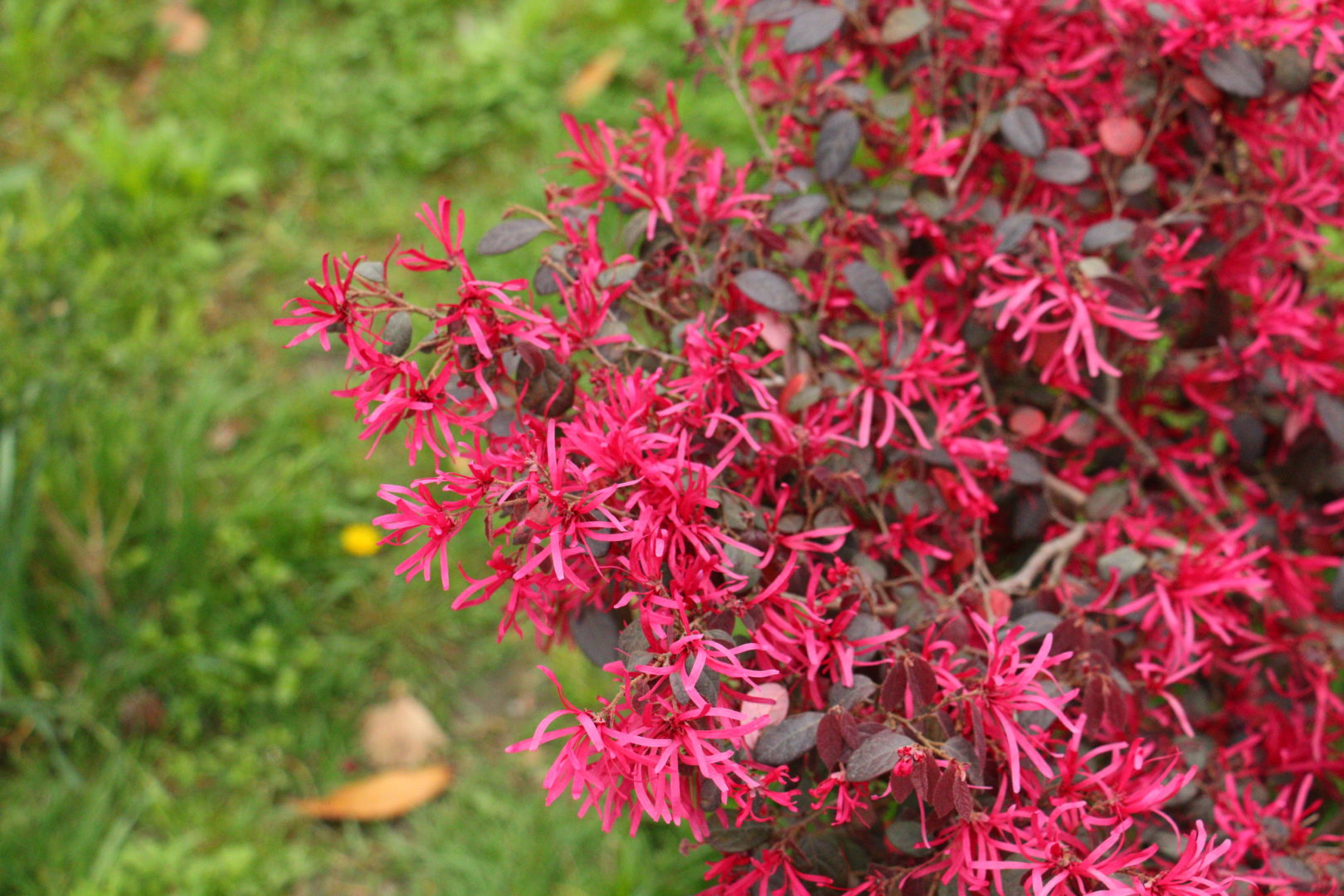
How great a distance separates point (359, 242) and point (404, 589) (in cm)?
101

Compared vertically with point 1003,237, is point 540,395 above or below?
above

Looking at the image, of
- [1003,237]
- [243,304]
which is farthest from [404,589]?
[1003,237]

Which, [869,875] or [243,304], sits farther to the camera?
[243,304]

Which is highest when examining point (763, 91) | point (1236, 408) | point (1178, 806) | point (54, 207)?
point (763, 91)

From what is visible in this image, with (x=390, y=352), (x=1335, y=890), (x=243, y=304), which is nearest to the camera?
(x=390, y=352)

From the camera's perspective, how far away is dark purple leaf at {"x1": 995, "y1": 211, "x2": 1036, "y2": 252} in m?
1.32

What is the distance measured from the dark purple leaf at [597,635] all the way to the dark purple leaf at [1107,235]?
765mm

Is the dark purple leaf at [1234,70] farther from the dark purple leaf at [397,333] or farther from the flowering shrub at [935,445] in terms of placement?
the dark purple leaf at [397,333]

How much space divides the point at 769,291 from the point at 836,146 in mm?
274

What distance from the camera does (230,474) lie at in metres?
2.42

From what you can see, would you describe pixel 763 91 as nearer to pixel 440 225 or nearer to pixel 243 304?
pixel 440 225

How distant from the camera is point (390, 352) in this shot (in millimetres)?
1073

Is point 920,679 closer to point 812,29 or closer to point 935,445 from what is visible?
point 935,445

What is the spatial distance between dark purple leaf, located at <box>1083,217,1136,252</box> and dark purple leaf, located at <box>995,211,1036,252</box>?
0.28 ft
